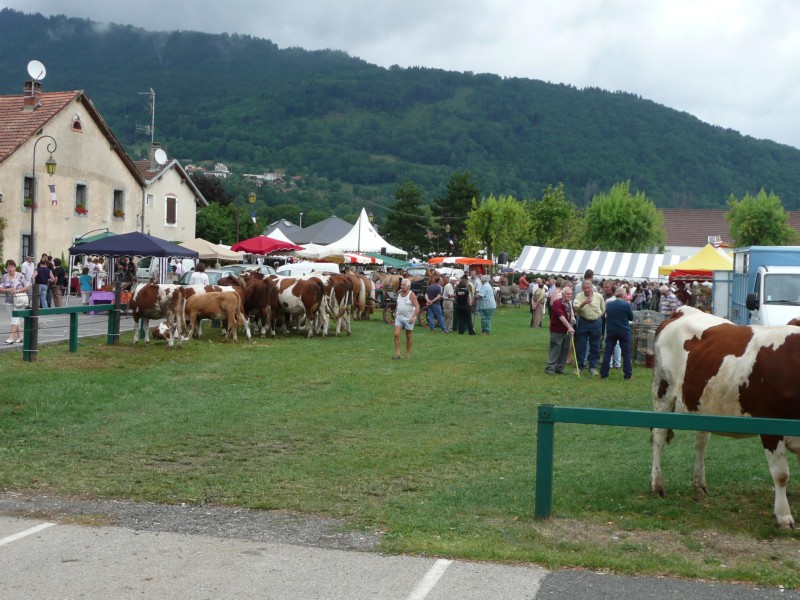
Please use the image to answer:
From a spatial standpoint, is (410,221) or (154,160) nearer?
(154,160)

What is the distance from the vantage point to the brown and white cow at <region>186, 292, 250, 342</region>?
2111cm

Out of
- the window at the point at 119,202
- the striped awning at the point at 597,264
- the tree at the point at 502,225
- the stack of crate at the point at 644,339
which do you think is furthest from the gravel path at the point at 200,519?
the tree at the point at 502,225

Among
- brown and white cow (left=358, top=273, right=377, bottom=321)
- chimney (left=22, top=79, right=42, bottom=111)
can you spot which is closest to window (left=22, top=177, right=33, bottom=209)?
chimney (left=22, top=79, right=42, bottom=111)

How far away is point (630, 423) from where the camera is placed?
267 inches

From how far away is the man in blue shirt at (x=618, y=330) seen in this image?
1745cm

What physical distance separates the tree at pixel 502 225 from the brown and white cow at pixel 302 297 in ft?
184

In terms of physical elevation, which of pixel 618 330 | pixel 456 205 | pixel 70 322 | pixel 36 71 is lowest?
pixel 70 322

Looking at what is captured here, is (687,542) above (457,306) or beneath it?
beneath

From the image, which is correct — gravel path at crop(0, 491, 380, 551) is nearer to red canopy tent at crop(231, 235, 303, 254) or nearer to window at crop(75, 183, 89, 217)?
red canopy tent at crop(231, 235, 303, 254)

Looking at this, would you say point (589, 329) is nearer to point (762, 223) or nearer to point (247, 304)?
point (247, 304)

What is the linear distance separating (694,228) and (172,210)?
63.8 metres

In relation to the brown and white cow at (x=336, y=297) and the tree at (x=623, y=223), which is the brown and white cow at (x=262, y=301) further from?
the tree at (x=623, y=223)

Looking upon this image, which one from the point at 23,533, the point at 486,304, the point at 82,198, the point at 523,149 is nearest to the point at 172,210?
the point at 82,198

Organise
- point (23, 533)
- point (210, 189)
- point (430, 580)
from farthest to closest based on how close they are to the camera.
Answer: point (210, 189) → point (23, 533) → point (430, 580)
